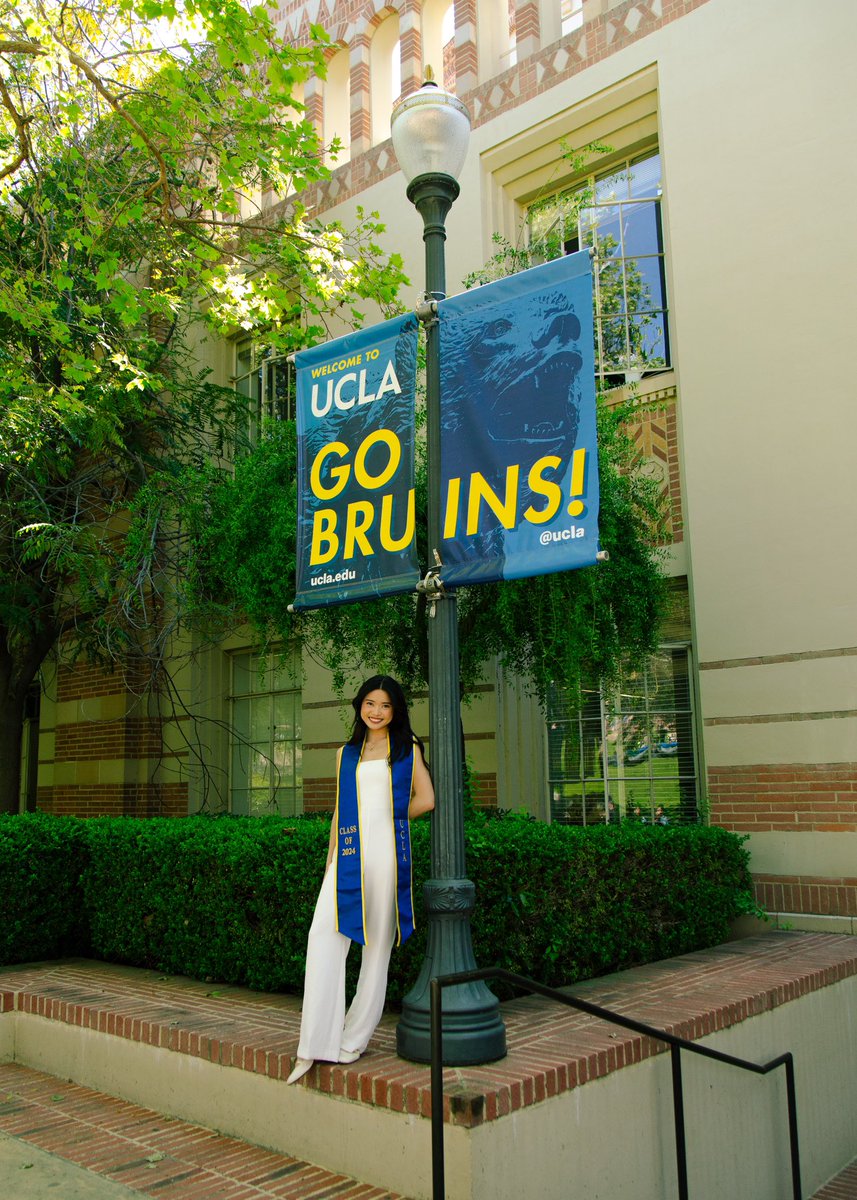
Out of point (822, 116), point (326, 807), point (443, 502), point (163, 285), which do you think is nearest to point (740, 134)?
point (822, 116)

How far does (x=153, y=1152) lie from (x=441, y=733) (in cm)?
237

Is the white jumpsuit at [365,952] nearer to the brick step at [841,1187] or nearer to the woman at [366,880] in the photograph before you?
the woman at [366,880]

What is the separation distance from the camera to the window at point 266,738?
39.7ft

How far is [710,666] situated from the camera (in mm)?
8500

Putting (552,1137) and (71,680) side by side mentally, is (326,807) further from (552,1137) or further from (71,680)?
(552,1137)

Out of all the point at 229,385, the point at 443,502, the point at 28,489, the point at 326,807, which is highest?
the point at 229,385

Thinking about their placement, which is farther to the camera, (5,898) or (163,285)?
(163,285)

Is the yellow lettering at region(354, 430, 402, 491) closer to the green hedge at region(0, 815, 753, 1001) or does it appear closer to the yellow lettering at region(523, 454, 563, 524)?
the yellow lettering at region(523, 454, 563, 524)

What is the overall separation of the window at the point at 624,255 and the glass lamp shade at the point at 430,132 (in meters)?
4.29

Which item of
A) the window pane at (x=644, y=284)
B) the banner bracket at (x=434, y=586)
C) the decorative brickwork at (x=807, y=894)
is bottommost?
the decorative brickwork at (x=807, y=894)

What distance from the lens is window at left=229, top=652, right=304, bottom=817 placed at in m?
12.1

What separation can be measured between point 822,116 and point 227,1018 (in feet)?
26.8

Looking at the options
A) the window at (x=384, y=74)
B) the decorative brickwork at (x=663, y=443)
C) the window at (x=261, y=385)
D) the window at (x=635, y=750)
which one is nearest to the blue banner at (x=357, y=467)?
the window at (x=635, y=750)

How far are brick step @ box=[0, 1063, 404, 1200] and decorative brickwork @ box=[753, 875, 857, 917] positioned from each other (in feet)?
15.8
